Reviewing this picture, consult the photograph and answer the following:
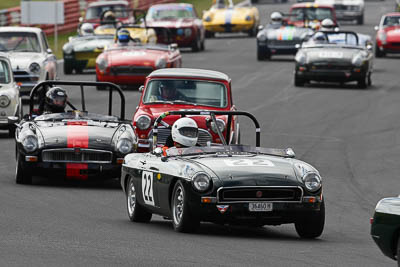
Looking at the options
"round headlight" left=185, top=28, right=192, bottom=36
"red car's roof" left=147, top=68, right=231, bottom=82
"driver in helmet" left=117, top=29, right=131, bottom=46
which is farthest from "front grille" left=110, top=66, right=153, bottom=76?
"round headlight" left=185, top=28, right=192, bottom=36

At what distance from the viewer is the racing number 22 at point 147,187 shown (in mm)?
11078

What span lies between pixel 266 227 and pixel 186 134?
3.74 feet

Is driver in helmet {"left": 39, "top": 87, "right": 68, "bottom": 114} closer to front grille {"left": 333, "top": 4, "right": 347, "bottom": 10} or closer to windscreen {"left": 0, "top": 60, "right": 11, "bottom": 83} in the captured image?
windscreen {"left": 0, "top": 60, "right": 11, "bottom": 83}

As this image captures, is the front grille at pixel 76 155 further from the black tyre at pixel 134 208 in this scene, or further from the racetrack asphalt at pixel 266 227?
the black tyre at pixel 134 208

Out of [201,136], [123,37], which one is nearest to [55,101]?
[201,136]

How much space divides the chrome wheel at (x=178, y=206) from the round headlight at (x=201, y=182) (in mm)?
291

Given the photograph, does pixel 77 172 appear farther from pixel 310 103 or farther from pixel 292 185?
pixel 310 103

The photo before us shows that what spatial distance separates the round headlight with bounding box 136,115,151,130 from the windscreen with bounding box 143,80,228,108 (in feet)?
1.88

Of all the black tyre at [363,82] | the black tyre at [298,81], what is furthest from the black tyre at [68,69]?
the black tyre at [363,82]

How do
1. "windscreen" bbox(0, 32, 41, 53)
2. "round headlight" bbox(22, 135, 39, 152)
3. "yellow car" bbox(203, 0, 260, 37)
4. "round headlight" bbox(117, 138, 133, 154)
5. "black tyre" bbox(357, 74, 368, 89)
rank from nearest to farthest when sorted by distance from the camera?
"round headlight" bbox(22, 135, 39, 152), "round headlight" bbox(117, 138, 133, 154), "windscreen" bbox(0, 32, 41, 53), "black tyre" bbox(357, 74, 368, 89), "yellow car" bbox(203, 0, 260, 37)

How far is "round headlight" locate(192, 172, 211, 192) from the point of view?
10.1 metres

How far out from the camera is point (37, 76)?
82.3 feet

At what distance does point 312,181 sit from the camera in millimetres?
10297

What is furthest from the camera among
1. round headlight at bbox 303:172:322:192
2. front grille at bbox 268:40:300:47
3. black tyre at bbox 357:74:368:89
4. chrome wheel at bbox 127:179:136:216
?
front grille at bbox 268:40:300:47
